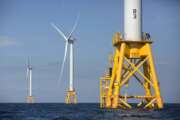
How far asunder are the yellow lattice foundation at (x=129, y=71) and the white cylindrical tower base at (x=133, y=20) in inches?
35.3

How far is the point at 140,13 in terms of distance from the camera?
6944 centimetres

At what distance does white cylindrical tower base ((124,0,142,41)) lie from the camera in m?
68.9

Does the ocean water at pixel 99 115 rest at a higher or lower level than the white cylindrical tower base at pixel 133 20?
lower

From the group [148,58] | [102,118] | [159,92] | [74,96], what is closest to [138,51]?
[148,58]

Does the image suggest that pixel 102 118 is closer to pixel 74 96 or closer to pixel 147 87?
pixel 147 87

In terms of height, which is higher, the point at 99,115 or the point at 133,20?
the point at 133,20

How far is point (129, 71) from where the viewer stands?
7050 cm

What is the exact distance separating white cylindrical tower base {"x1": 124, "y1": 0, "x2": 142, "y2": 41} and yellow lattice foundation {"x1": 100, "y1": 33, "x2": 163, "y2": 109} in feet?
2.94

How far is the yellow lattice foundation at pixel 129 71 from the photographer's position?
6775 cm

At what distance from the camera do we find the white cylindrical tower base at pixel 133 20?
68.9 metres

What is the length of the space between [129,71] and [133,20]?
22.2ft

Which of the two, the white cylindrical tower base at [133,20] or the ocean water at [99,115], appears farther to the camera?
the white cylindrical tower base at [133,20]

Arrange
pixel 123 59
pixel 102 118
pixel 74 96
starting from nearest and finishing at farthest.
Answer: pixel 102 118 → pixel 123 59 → pixel 74 96

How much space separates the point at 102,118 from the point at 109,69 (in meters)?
26.8
